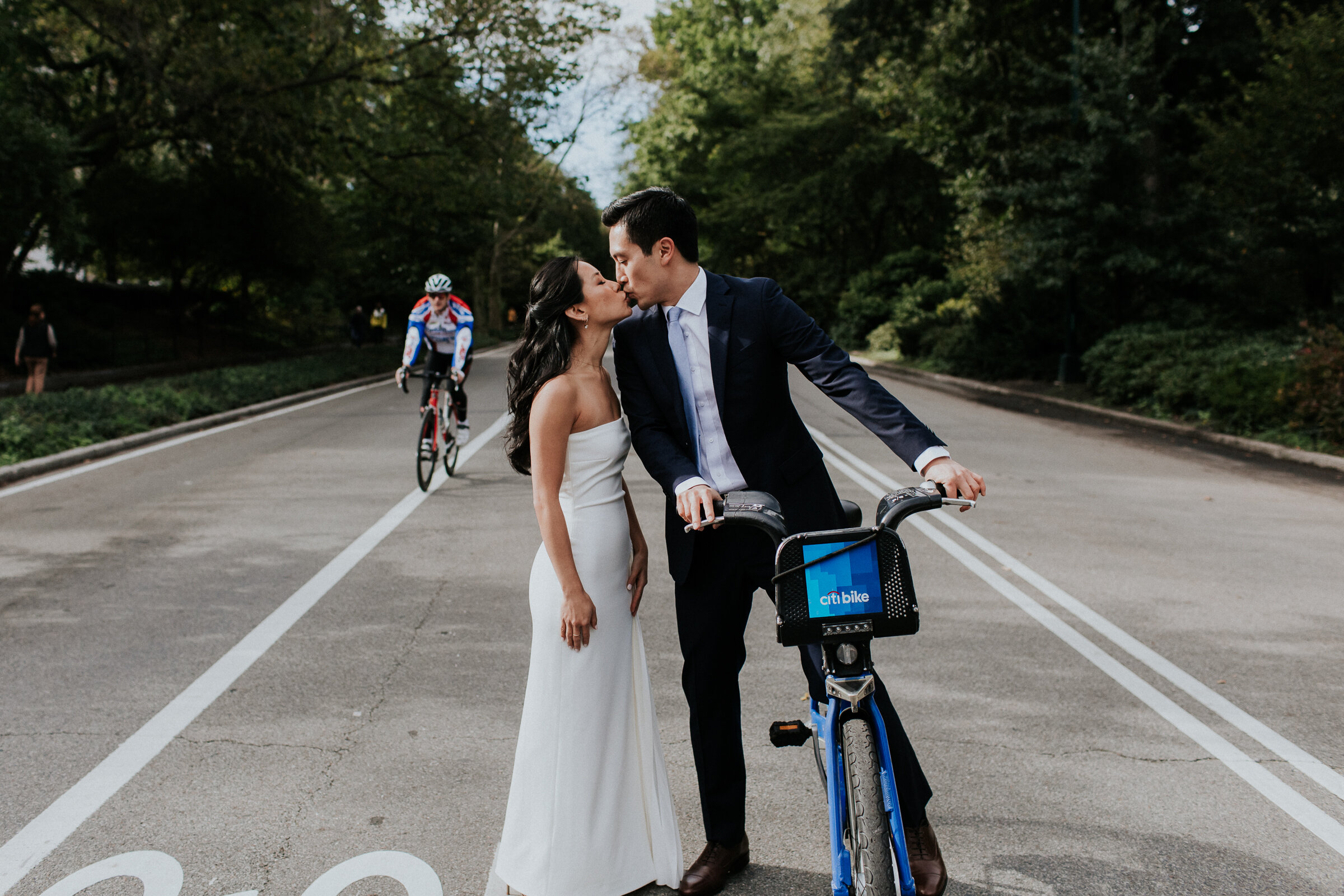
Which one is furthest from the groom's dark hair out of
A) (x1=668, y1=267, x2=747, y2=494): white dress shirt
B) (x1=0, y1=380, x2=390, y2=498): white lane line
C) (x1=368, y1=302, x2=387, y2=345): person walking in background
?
(x1=368, y1=302, x2=387, y2=345): person walking in background

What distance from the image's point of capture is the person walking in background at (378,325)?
41938mm

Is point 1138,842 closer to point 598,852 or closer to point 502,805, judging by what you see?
point 598,852

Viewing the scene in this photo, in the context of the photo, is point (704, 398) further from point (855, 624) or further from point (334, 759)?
point (334, 759)

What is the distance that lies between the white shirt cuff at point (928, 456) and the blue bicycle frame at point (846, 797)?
543 millimetres

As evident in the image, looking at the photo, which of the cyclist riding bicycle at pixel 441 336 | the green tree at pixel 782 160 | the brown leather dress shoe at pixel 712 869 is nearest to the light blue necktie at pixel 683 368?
the brown leather dress shoe at pixel 712 869

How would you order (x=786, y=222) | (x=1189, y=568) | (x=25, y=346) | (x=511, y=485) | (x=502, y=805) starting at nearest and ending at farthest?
(x=502, y=805) → (x=1189, y=568) → (x=511, y=485) → (x=25, y=346) → (x=786, y=222)

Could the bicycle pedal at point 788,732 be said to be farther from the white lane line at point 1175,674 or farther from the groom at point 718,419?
the white lane line at point 1175,674

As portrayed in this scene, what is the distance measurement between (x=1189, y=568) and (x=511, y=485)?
5988 mm

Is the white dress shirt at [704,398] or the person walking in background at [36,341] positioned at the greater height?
the white dress shirt at [704,398]

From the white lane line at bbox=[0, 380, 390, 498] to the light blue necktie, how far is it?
9538 millimetres

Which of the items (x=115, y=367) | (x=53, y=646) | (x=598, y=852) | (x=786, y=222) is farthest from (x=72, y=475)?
(x=786, y=222)

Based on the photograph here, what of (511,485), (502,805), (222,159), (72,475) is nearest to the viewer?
(502,805)

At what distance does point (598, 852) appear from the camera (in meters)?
2.93

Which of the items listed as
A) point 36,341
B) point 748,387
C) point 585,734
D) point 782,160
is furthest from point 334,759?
point 782,160
